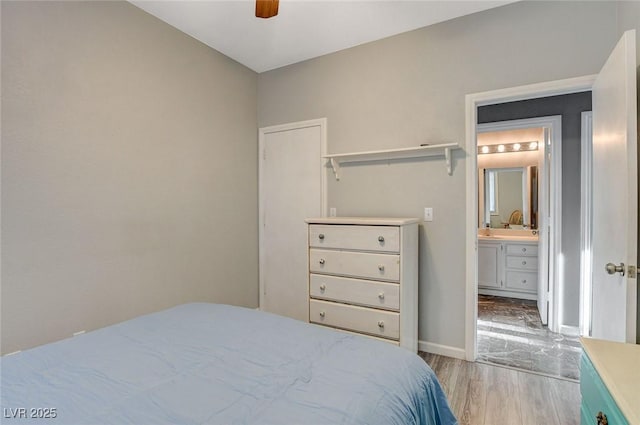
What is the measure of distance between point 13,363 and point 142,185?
1484 mm

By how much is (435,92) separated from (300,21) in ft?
4.03

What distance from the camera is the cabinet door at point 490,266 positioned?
14.4ft

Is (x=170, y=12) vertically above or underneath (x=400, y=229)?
above

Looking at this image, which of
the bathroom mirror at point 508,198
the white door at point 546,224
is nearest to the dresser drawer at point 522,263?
the bathroom mirror at point 508,198

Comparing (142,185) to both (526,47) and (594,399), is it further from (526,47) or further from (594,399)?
(526,47)

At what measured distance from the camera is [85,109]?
2.11 m

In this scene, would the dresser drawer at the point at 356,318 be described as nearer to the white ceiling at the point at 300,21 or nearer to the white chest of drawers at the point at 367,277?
the white chest of drawers at the point at 367,277

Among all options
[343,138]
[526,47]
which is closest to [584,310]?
[526,47]

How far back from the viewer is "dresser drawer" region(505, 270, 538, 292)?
416 cm

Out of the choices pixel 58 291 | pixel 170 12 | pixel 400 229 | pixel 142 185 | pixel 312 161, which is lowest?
pixel 58 291

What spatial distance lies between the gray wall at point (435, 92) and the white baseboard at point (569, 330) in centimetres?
130

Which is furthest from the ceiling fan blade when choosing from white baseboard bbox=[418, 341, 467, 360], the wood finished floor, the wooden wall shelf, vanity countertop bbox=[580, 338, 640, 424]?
white baseboard bbox=[418, 341, 467, 360]

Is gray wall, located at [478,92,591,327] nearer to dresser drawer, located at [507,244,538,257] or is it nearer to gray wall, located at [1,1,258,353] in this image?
dresser drawer, located at [507,244,538,257]

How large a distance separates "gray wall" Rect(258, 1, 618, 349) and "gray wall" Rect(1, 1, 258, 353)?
1097 mm
